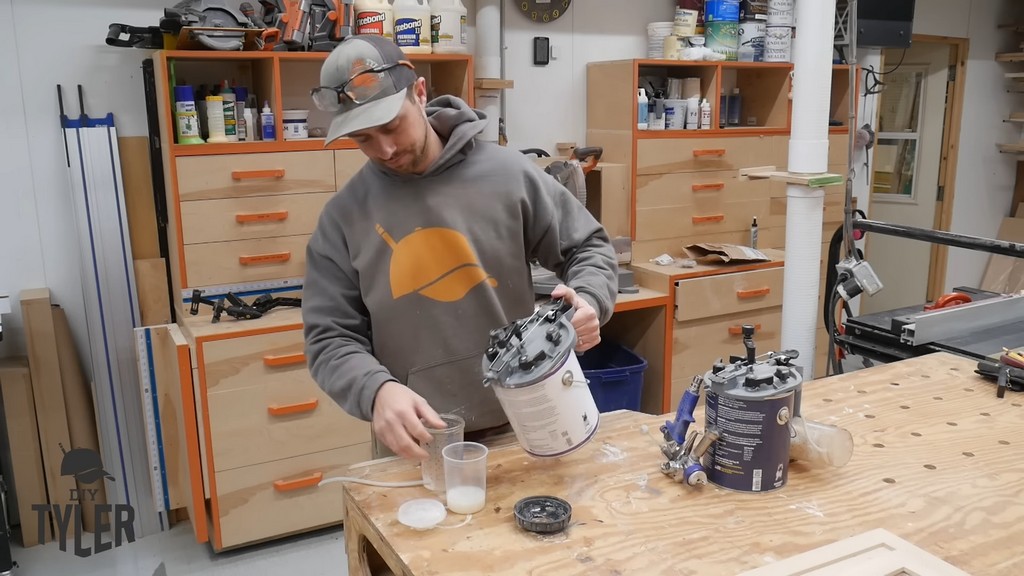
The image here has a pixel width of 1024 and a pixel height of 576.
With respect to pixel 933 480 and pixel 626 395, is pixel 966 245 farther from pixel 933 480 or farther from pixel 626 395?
pixel 626 395

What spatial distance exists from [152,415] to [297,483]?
0.58 metres

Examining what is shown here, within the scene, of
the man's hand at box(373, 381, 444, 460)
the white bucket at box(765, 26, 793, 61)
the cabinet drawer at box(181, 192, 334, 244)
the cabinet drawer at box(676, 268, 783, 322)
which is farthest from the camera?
the white bucket at box(765, 26, 793, 61)

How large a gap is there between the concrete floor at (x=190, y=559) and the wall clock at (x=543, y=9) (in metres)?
2.26

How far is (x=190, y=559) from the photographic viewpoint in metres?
2.89

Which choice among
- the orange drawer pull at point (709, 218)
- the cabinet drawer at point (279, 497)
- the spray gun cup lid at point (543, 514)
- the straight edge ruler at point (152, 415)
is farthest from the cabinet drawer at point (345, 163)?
the spray gun cup lid at point (543, 514)

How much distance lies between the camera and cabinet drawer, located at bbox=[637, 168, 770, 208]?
3508 mm

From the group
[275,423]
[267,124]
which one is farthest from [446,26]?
[275,423]

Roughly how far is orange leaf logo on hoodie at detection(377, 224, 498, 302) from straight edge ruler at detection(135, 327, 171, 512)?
1.69m

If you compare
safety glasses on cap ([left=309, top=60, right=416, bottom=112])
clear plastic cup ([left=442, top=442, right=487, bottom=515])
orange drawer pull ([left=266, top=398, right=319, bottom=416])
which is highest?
safety glasses on cap ([left=309, top=60, right=416, bottom=112])

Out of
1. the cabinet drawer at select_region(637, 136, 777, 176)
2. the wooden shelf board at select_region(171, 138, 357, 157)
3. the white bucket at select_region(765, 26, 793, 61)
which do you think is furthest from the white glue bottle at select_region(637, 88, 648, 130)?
the wooden shelf board at select_region(171, 138, 357, 157)

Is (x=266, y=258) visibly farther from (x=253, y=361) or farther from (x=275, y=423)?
(x=275, y=423)

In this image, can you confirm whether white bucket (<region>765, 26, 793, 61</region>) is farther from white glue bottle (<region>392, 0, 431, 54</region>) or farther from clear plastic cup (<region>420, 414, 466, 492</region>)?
clear plastic cup (<region>420, 414, 466, 492</region>)

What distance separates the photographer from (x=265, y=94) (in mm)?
2969

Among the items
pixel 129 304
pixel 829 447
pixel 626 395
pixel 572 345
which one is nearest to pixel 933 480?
pixel 829 447
